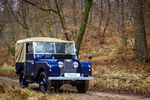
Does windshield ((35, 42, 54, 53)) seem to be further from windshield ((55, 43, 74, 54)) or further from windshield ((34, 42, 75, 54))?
windshield ((55, 43, 74, 54))

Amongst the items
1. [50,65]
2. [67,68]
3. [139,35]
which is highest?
[139,35]

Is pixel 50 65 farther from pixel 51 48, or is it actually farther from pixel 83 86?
pixel 51 48

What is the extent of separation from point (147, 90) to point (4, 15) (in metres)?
28.1

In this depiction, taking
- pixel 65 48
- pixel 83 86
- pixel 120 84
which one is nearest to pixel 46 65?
pixel 83 86

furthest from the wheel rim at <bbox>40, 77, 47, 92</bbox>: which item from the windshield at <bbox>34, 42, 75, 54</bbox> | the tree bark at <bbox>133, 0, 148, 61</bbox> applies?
the tree bark at <bbox>133, 0, 148, 61</bbox>

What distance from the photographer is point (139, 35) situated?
623 inches

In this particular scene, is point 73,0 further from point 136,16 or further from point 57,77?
point 57,77

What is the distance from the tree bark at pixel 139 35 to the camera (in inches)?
616

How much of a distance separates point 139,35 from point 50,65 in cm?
819

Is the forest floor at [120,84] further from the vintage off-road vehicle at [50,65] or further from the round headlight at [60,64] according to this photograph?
the round headlight at [60,64]

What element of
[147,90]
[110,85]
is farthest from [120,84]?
[147,90]

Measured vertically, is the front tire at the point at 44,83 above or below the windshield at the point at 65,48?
below

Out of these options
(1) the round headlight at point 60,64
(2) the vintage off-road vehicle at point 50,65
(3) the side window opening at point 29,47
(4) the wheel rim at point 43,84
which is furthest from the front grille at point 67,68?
(3) the side window opening at point 29,47

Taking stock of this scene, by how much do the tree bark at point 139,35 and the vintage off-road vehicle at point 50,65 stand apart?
18.6ft
